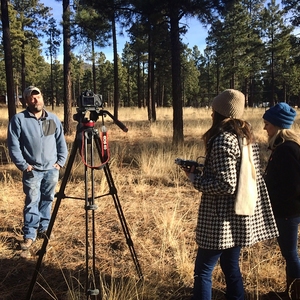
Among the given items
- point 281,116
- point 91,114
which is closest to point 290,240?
point 281,116

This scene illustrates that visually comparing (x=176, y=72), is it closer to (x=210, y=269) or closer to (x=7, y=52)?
(x=7, y=52)

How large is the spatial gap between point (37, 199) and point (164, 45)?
1422 cm

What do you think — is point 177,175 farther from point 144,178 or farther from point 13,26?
point 13,26

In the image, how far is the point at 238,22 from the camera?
92.2 feet

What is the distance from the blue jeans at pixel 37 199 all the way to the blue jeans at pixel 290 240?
2479mm

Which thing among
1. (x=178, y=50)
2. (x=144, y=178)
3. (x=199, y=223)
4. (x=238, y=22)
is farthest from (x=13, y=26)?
(x=199, y=223)

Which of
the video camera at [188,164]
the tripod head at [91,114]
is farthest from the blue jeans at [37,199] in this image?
the video camera at [188,164]

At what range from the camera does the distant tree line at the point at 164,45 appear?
9250 mm

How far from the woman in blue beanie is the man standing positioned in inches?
92.6

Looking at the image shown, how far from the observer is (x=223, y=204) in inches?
79.0

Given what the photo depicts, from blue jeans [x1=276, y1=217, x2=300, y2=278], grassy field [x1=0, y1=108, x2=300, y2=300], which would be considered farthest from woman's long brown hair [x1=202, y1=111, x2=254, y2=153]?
grassy field [x1=0, y1=108, x2=300, y2=300]

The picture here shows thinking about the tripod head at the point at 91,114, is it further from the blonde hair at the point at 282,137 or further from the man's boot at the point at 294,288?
the man's boot at the point at 294,288

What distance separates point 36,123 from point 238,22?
2816 cm

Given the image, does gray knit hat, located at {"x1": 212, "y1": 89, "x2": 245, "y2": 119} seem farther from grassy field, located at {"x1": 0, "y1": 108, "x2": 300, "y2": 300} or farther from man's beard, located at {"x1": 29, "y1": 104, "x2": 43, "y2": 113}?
man's beard, located at {"x1": 29, "y1": 104, "x2": 43, "y2": 113}
